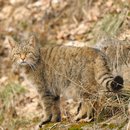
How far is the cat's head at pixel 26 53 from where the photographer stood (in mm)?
6250

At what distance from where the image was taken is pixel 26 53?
6281 mm

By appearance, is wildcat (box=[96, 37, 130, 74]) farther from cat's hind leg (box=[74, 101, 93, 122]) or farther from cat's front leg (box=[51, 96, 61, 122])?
cat's front leg (box=[51, 96, 61, 122])

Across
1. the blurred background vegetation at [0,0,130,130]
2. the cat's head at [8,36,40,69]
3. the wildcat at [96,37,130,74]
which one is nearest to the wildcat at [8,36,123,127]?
the cat's head at [8,36,40,69]

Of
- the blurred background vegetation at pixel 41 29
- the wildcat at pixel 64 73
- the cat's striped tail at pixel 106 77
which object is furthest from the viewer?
the blurred background vegetation at pixel 41 29

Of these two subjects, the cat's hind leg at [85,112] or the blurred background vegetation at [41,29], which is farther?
the blurred background vegetation at [41,29]

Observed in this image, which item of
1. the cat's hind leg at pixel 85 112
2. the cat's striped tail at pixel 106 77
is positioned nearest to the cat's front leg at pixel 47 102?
the cat's hind leg at pixel 85 112

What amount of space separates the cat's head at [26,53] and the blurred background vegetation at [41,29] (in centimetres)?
32

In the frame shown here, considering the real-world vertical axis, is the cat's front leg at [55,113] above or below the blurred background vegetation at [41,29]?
below

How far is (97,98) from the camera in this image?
543 cm

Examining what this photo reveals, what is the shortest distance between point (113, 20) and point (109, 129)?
353 centimetres

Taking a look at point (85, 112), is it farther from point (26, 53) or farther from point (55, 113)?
point (26, 53)

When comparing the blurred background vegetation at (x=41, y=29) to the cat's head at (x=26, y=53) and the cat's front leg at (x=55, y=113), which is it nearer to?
the cat's head at (x=26, y=53)

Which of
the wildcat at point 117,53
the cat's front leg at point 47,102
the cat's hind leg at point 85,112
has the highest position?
the wildcat at point 117,53

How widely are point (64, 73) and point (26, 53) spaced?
659mm
